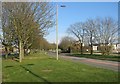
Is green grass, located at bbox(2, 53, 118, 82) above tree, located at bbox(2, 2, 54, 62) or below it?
below

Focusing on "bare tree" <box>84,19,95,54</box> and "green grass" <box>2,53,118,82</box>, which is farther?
"bare tree" <box>84,19,95,54</box>

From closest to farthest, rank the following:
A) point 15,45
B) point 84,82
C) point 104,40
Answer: point 84,82
point 15,45
point 104,40

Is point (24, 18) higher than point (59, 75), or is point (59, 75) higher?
point (24, 18)

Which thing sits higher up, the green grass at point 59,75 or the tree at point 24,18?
the tree at point 24,18

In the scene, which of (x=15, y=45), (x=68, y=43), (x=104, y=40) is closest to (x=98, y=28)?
(x=104, y=40)

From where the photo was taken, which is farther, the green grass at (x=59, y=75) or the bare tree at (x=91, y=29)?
the bare tree at (x=91, y=29)

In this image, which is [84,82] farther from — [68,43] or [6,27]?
[68,43]

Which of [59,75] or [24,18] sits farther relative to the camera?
[24,18]

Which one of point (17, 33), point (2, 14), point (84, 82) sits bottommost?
point (84, 82)

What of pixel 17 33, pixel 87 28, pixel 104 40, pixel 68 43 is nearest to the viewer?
pixel 17 33

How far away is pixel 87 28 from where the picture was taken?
249 feet

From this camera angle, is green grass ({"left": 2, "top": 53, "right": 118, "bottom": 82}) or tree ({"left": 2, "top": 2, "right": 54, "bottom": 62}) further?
tree ({"left": 2, "top": 2, "right": 54, "bottom": 62})

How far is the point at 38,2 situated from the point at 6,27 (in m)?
6.27

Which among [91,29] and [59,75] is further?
[91,29]
